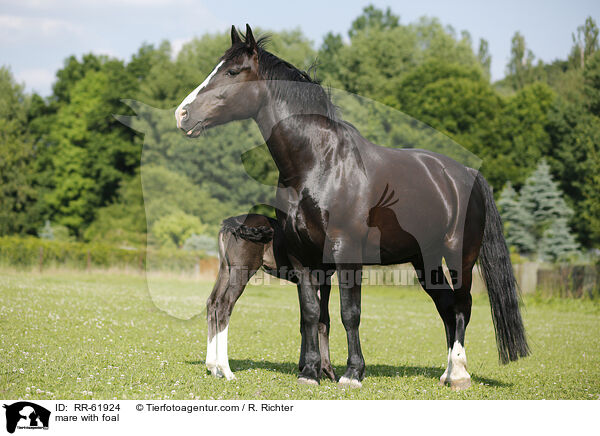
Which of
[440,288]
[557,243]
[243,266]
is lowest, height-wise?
[440,288]

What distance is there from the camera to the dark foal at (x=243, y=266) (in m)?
7.93

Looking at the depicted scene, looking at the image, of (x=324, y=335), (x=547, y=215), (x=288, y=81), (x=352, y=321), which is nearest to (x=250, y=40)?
(x=288, y=81)

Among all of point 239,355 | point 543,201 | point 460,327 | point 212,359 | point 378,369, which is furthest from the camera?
point 543,201

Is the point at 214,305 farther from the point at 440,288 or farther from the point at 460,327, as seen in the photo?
the point at 460,327

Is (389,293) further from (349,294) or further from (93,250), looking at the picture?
(349,294)

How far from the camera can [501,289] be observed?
788 cm

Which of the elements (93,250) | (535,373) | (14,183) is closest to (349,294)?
(535,373)

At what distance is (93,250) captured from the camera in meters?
35.4

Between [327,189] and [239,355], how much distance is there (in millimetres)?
5118

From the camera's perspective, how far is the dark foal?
26.0ft

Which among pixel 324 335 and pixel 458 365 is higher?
pixel 324 335

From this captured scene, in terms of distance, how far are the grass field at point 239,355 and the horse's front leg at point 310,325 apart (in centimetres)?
23
